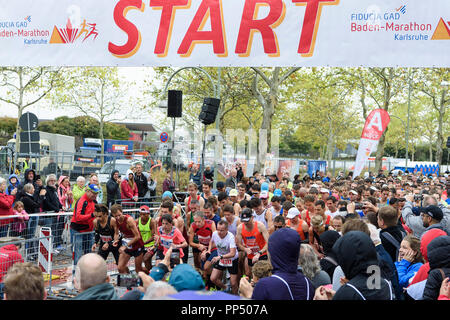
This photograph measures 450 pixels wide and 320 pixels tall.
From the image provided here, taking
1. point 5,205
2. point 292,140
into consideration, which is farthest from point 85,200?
point 292,140

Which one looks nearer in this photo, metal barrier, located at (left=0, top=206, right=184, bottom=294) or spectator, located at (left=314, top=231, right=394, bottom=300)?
spectator, located at (left=314, top=231, right=394, bottom=300)

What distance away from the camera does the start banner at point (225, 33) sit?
22.5ft

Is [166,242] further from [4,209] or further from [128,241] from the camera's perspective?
[4,209]

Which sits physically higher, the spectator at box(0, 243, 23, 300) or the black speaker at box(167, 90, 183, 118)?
the black speaker at box(167, 90, 183, 118)

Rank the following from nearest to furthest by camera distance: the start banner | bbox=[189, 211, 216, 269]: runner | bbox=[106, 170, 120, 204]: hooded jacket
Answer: the start banner < bbox=[189, 211, 216, 269]: runner < bbox=[106, 170, 120, 204]: hooded jacket

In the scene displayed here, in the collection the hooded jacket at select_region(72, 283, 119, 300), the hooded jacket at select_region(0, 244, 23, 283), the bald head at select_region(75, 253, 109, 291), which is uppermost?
the bald head at select_region(75, 253, 109, 291)

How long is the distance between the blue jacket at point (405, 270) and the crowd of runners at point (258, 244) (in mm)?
12

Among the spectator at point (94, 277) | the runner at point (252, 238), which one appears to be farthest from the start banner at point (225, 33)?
the spectator at point (94, 277)

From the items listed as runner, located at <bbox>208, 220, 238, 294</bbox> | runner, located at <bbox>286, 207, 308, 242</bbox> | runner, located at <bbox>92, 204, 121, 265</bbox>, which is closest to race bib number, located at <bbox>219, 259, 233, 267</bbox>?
runner, located at <bbox>208, 220, 238, 294</bbox>

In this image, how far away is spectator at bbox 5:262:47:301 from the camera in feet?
9.48

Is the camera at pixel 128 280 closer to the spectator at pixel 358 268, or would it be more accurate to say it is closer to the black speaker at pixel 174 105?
the spectator at pixel 358 268

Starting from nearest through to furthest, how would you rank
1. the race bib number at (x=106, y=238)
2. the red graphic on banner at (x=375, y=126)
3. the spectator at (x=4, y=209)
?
the race bib number at (x=106, y=238)
the spectator at (x=4, y=209)
the red graphic on banner at (x=375, y=126)

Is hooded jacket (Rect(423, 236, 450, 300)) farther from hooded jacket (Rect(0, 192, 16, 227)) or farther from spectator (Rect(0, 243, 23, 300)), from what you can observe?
hooded jacket (Rect(0, 192, 16, 227))

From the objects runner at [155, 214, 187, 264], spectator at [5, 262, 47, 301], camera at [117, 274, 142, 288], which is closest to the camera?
spectator at [5, 262, 47, 301]
